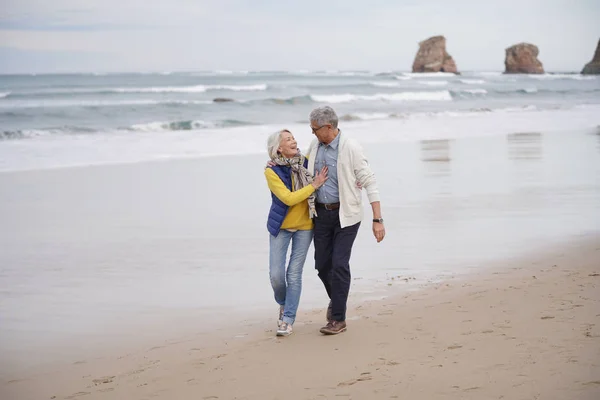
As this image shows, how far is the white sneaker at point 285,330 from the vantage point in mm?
5246

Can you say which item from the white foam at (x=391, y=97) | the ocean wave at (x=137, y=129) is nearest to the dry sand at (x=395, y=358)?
the ocean wave at (x=137, y=129)

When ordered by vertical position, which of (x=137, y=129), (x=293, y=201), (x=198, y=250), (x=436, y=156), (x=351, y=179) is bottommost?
(x=198, y=250)

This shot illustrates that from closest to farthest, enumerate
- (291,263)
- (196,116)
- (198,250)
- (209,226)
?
1. (291,263)
2. (198,250)
3. (209,226)
4. (196,116)

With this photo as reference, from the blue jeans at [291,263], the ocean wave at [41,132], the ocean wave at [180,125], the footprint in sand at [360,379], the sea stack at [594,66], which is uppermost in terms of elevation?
the sea stack at [594,66]

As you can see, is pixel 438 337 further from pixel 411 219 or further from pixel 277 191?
pixel 411 219

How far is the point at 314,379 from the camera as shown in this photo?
14.2ft

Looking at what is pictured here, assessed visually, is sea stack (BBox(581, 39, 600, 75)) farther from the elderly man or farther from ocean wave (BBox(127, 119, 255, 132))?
the elderly man

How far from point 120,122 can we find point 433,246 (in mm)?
24153

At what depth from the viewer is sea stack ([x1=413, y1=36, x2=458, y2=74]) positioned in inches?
3935

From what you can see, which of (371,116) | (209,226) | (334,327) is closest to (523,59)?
(371,116)

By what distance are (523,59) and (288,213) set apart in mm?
101349

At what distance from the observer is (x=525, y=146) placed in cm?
1777

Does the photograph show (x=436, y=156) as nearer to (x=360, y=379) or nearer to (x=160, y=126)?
(x=360, y=379)

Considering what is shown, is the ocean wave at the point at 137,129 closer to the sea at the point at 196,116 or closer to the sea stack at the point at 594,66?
the sea at the point at 196,116
